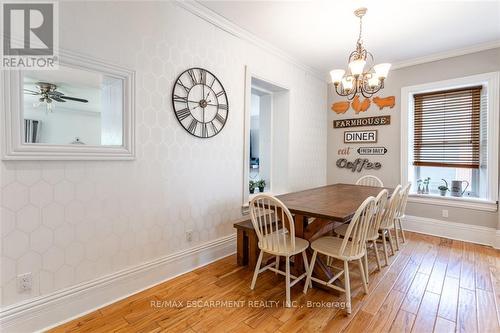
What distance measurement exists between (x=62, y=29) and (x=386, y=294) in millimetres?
3230

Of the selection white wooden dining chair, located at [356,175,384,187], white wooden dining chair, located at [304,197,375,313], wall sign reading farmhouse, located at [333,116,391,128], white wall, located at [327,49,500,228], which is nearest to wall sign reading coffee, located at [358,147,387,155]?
white wall, located at [327,49,500,228]

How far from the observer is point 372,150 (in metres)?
4.23

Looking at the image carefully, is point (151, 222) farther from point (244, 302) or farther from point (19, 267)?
point (244, 302)

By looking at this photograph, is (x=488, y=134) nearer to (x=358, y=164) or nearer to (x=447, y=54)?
(x=447, y=54)

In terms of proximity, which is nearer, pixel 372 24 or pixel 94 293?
pixel 94 293

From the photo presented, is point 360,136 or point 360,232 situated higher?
point 360,136

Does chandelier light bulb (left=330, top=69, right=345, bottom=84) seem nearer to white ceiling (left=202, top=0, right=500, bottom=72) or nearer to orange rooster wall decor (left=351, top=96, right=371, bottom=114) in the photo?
white ceiling (left=202, top=0, right=500, bottom=72)

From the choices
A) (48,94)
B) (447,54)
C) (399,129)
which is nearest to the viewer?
(48,94)

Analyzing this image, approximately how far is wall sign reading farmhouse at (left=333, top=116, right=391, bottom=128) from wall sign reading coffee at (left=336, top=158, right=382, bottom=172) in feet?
2.01

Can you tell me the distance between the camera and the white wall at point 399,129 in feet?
10.9

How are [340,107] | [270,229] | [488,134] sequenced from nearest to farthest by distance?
[270,229] < [488,134] < [340,107]

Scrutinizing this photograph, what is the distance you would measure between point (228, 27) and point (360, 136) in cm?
286

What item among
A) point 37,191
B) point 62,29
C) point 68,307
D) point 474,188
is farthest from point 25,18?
point 474,188

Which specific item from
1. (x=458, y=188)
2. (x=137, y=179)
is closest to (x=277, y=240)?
(x=137, y=179)
